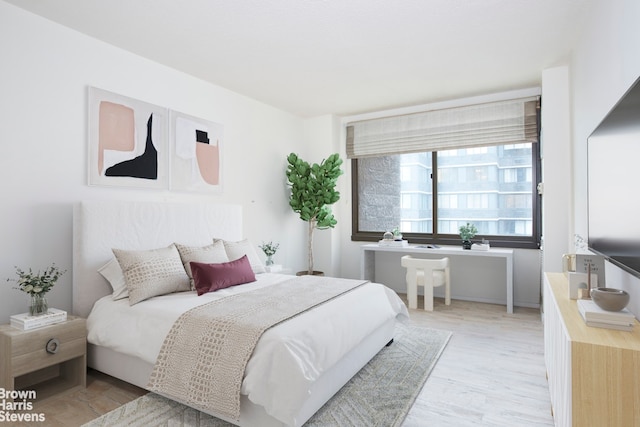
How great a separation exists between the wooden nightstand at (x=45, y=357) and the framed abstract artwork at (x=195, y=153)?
1.62m

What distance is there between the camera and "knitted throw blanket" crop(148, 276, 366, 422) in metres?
1.83

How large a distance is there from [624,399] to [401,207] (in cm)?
428

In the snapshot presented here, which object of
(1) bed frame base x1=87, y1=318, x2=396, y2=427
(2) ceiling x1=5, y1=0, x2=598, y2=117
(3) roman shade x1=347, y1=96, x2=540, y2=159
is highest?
(2) ceiling x1=5, y1=0, x2=598, y2=117

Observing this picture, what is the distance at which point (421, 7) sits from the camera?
102 inches

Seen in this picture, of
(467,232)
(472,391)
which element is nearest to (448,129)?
(467,232)

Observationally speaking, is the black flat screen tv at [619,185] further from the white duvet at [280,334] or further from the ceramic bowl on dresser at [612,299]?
the white duvet at [280,334]

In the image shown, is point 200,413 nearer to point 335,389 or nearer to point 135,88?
point 335,389

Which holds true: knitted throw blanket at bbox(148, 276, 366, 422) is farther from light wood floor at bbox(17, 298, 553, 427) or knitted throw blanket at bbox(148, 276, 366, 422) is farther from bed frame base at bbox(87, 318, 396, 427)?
light wood floor at bbox(17, 298, 553, 427)

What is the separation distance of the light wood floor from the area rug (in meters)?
0.09

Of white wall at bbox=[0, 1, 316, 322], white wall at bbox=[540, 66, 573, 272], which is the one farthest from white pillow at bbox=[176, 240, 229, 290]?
white wall at bbox=[540, 66, 573, 272]

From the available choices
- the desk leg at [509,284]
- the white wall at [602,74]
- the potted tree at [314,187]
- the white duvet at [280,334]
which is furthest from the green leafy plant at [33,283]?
the desk leg at [509,284]

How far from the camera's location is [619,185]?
4.99 feet

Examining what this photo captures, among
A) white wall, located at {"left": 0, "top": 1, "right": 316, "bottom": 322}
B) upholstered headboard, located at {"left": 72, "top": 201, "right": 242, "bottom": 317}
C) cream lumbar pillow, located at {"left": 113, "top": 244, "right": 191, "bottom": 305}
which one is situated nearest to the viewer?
white wall, located at {"left": 0, "top": 1, "right": 316, "bottom": 322}

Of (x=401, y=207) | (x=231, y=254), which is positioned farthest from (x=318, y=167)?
(x=231, y=254)
